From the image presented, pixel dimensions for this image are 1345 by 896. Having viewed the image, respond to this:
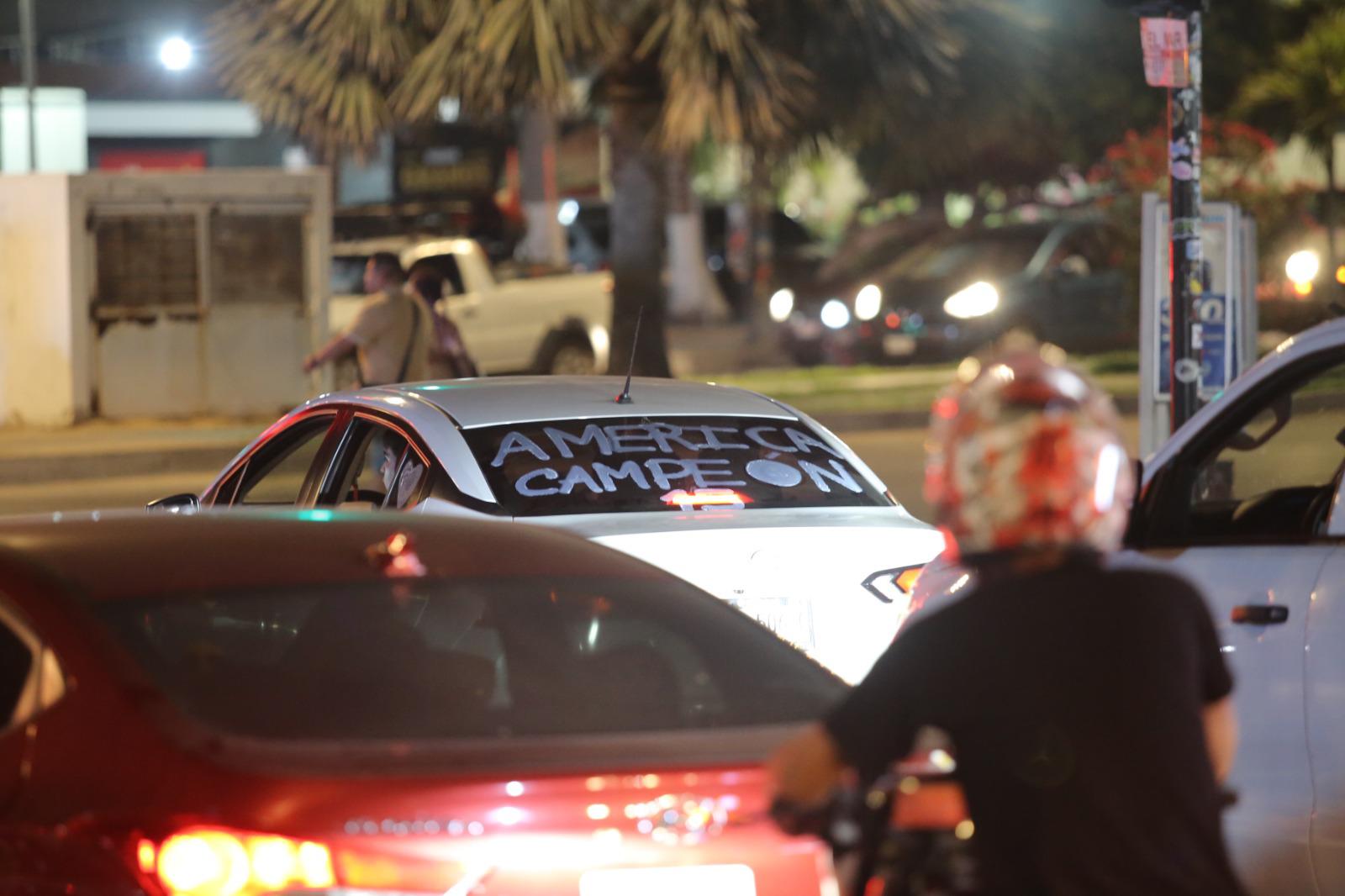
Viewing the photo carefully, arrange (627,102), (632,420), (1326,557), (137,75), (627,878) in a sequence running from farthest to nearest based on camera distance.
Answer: (137,75), (627,102), (632,420), (1326,557), (627,878)

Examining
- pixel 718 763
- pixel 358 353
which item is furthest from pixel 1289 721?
pixel 358 353

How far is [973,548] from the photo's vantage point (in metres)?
2.89

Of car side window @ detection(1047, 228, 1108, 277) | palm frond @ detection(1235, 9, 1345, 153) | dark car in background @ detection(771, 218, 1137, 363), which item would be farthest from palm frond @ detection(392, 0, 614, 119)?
palm frond @ detection(1235, 9, 1345, 153)

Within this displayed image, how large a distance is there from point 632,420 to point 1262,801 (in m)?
2.87

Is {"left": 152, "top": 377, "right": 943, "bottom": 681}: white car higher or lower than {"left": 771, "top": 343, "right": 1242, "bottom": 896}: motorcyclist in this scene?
lower

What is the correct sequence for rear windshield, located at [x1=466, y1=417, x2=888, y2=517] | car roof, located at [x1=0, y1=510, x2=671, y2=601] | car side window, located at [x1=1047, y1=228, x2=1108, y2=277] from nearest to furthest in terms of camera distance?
car roof, located at [x1=0, y1=510, x2=671, y2=601] < rear windshield, located at [x1=466, y1=417, x2=888, y2=517] < car side window, located at [x1=1047, y1=228, x2=1108, y2=277]

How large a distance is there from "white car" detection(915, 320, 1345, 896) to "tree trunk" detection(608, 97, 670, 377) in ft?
50.1

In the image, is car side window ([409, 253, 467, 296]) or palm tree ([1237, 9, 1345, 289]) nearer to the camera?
car side window ([409, 253, 467, 296])

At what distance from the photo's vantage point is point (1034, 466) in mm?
2844

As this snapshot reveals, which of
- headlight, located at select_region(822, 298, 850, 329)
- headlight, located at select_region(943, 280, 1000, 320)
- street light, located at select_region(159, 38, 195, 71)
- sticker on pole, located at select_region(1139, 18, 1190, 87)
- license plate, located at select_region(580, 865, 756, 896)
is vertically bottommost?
headlight, located at select_region(822, 298, 850, 329)

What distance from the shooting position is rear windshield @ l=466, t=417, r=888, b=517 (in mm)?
7039

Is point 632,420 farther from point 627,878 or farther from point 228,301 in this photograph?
point 228,301

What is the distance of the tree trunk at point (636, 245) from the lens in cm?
2078

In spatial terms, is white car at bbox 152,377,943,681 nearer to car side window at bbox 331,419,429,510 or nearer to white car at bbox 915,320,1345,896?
car side window at bbox 331,419,429,510
